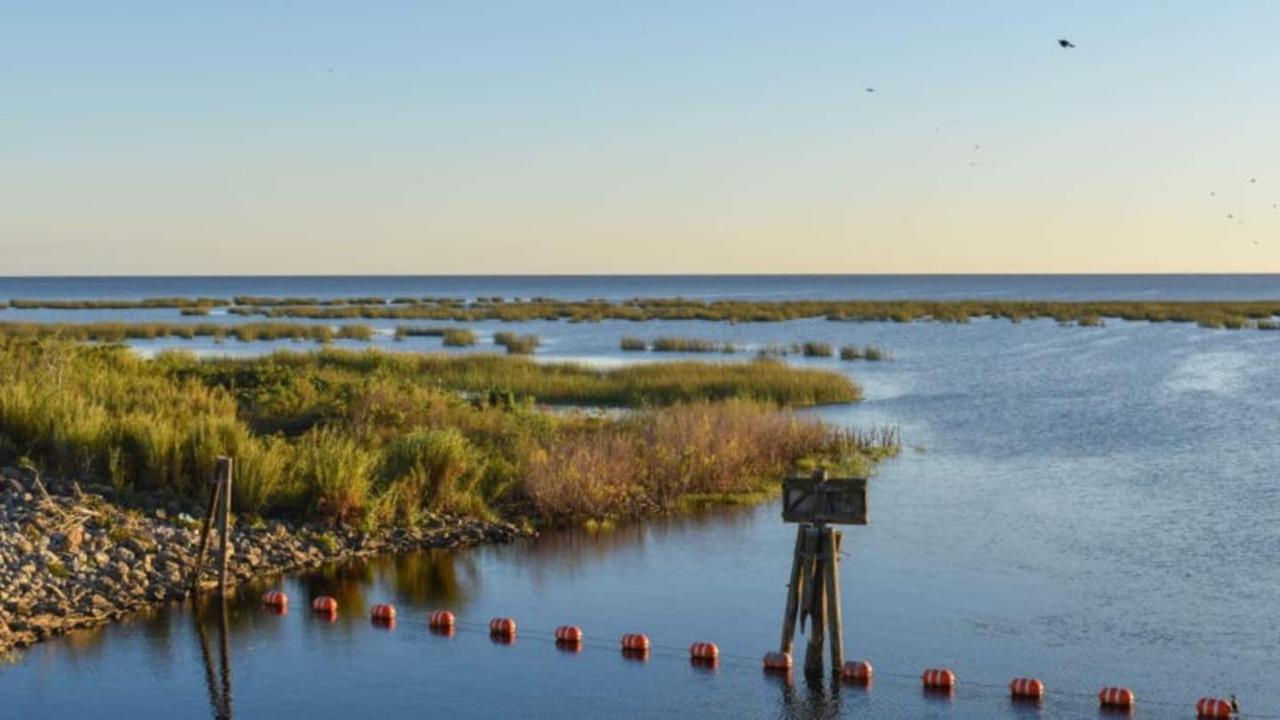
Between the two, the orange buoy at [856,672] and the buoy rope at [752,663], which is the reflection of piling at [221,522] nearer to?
the buoy rope at [752,663]

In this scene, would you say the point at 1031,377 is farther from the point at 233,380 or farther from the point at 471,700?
the point at 471,700

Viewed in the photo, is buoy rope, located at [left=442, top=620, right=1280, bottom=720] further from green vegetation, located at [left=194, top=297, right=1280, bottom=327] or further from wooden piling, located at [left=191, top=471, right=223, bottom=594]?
green vegetation, located at [left=194, top=297, right=1280, bottom=327]

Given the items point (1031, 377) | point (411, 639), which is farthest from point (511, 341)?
point (411, 639)

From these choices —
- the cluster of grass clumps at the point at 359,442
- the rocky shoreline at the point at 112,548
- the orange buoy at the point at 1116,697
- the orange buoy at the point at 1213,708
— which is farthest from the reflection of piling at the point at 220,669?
the orange buoy at the point at 1213,708

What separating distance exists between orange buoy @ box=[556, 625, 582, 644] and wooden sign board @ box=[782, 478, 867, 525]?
4.03 metres

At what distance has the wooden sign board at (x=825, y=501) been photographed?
18078mm

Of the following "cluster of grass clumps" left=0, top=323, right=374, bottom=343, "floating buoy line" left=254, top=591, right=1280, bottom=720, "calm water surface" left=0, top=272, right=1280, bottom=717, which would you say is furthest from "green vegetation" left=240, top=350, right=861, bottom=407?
"cluster of grass clumps" left=0, top=323, right=374, bottom=343

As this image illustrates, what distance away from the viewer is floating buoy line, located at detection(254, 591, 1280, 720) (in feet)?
59.3

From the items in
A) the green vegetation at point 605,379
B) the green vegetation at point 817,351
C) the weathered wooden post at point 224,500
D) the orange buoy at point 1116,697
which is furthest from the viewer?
the green vegetation at point 817,351

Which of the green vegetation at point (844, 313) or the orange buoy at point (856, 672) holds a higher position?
the green vegetation at point (844, 313)

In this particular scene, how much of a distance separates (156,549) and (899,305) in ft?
387

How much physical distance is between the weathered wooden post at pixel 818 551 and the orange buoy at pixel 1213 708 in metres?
4.10

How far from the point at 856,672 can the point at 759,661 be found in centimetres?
141

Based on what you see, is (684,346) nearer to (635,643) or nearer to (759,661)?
(635,643)
